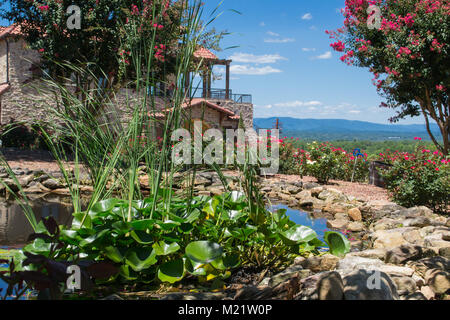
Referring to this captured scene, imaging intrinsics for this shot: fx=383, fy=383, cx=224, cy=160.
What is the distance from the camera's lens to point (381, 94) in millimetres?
10461

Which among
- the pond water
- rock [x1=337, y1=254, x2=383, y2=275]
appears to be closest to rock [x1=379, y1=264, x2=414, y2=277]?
rock [x1=337, y1=254, x2=383, y2=275]

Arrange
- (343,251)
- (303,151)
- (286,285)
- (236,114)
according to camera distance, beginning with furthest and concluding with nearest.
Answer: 1. (236,114)
2. (303,151)
3. (343,251)
4. (286,285)

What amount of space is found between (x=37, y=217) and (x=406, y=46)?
8.00 metres

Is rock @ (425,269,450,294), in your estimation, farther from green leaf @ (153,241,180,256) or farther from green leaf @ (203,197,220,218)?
green leaf @ (153,241,180,256)

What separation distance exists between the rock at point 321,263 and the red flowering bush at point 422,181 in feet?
12.9

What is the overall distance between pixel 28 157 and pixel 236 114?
10.7m

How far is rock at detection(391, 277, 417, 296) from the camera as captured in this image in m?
1.98

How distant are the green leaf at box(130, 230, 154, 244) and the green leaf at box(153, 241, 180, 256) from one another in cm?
10

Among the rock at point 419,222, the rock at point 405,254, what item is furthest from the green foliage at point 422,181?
the rock at point 405,254

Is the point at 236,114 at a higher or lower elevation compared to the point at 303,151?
higher

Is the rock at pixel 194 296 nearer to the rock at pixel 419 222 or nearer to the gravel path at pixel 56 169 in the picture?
the rock at pixel 419 222

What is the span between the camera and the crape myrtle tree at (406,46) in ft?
27.2
